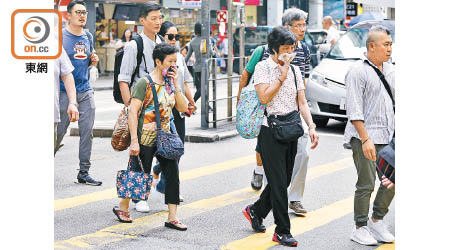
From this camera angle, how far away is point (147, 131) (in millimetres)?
6488

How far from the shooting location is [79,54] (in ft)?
26.2

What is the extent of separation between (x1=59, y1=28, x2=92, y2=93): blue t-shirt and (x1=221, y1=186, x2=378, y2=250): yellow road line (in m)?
2.76

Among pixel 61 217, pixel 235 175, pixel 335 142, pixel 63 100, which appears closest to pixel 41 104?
pixel 61 217

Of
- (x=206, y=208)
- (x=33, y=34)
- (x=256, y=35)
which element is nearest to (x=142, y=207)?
(x=206, y=208)

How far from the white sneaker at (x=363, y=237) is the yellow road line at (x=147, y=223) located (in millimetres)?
1629

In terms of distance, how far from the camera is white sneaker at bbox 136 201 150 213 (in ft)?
23.4

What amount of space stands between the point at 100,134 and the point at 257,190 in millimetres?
4767

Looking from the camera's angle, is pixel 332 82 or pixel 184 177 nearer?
pixel 184 177

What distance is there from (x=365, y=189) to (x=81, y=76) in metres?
3.53

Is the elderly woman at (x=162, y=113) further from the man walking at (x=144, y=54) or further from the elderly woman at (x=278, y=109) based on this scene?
the elderly woman at (x=278, y=109)

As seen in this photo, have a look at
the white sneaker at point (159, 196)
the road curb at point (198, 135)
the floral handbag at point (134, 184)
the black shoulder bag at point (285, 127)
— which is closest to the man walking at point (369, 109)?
the black shoulder bag at point (285, 127)

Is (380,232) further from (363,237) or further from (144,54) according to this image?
(144,54)

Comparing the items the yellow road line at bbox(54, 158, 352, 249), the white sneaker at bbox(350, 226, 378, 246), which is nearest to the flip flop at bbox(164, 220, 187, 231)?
the yellow road line at bbox(54, 158, 352, 249)

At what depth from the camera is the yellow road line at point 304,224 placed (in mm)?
6022
